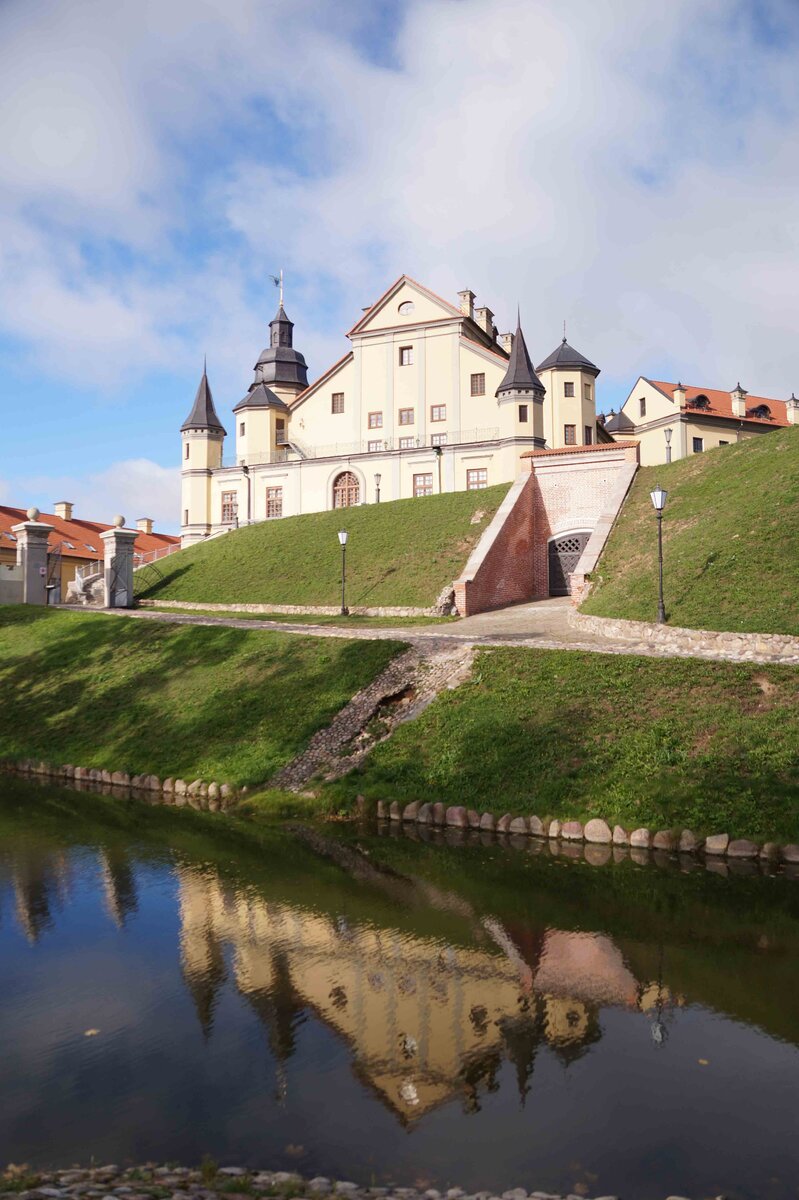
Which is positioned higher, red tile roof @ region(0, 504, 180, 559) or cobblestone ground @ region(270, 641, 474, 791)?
red tile roof @ region(0, 504, 180, 559)

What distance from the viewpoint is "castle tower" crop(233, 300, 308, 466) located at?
185ft

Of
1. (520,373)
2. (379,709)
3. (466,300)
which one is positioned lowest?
(379,709)

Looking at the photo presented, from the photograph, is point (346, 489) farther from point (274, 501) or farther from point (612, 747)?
point (612, 747)

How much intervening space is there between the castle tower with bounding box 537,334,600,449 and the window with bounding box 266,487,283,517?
16.5 meters

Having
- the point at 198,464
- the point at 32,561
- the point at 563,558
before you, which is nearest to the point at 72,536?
the point at 198,464

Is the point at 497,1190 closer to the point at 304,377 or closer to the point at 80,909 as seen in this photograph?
the point at 80,909

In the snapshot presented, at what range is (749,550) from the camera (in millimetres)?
23328

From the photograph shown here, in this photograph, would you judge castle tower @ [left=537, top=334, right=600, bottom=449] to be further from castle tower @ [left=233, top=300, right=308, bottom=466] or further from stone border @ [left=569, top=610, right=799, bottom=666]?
stone border @ [left=569, top=610, right=799, bottom=666]

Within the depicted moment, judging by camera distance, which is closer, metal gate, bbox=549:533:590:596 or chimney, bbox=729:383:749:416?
metal gate, bbox=549:533:590:596

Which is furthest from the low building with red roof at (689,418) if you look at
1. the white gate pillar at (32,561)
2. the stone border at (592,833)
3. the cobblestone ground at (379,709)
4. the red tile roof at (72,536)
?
the stone border at (592,833)

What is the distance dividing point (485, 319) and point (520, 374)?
12387mm

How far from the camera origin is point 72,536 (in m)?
65.4

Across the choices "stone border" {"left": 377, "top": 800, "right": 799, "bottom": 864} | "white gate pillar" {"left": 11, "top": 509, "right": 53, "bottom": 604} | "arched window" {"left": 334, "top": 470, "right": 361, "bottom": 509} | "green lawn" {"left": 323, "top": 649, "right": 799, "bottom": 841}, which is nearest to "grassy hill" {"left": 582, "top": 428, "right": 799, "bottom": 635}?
"green lawn" {"left": 323, "top": 649, "right": 799, "bottom": 841}

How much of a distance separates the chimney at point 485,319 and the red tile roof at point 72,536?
24.2 metres
